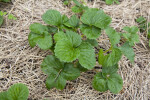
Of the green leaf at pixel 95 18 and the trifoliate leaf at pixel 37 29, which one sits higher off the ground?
the green leaf at pixel 95 18

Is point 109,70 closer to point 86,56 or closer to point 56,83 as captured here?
point 86,56

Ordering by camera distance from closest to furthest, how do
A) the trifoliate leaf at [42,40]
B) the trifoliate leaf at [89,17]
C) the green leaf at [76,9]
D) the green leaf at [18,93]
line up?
the green leaf at [18,93] < the trifoliate leaf at [42,40] < the trifoliate leaf at [89,17] < the green leaf at [76,9]

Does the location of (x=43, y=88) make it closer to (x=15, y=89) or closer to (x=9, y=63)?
(x=15, y=89)

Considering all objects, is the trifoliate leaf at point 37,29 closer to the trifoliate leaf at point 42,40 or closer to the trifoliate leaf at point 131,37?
the trifoliate leaf at point 42,40

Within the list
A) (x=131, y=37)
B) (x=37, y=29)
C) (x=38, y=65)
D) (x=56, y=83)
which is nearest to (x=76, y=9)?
(x=37, y=29)

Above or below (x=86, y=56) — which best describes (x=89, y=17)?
above

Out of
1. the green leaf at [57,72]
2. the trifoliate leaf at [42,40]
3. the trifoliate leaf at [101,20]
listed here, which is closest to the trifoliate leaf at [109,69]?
the green leaf at [57,72]

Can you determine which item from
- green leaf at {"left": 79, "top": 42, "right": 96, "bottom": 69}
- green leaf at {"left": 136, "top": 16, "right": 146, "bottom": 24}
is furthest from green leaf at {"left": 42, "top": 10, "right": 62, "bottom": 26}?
green leaf at {"left": 136, "top": 16, "right": 146, "bottom": 24}
